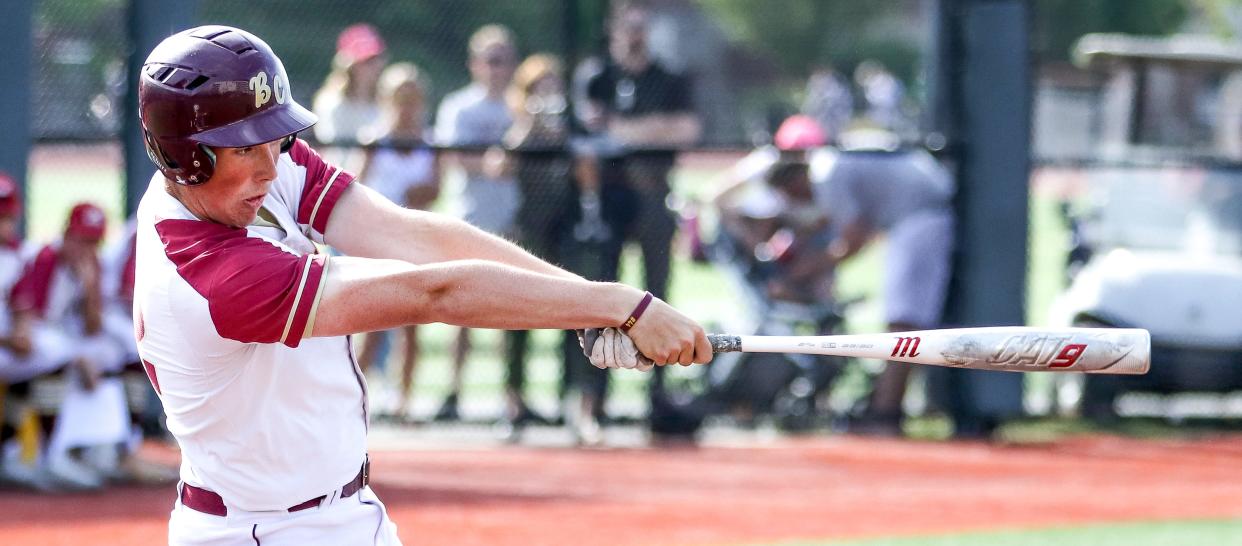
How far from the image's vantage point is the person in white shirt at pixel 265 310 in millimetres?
2779

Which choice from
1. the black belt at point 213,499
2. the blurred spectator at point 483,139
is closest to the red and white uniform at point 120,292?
the blurred spectator at point 483,139

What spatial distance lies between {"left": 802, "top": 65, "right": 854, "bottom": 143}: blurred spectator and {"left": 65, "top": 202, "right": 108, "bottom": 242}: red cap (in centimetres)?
645

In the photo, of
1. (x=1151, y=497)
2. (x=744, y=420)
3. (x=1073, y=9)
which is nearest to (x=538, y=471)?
(x=744, y=420)

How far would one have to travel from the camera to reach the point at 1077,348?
3168 millimetres

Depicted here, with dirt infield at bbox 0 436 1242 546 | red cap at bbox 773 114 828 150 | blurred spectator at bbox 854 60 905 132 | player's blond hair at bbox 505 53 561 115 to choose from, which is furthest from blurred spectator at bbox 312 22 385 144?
blurred spectator at bbox 854 60 905 132

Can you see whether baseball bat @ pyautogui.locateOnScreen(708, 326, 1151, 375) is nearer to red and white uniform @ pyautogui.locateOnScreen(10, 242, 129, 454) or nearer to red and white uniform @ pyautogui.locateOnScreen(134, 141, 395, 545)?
red and white uniform @ pyautogui.locateOnScreen(134, 141, 395, 545)

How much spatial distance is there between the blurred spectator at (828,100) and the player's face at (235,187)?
361 inches

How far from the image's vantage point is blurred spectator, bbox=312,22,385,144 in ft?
27.3

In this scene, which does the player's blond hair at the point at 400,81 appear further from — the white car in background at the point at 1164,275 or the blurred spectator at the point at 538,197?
the white car in background at the point at 1164,275

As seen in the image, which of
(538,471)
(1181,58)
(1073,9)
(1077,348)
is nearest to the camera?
(1077,348)

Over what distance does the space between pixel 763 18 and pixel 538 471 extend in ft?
17.3

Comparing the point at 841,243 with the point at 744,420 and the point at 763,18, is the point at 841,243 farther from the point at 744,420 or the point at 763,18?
the point at 763,18

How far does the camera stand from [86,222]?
6680 mm

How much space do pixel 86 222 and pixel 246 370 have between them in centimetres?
407
